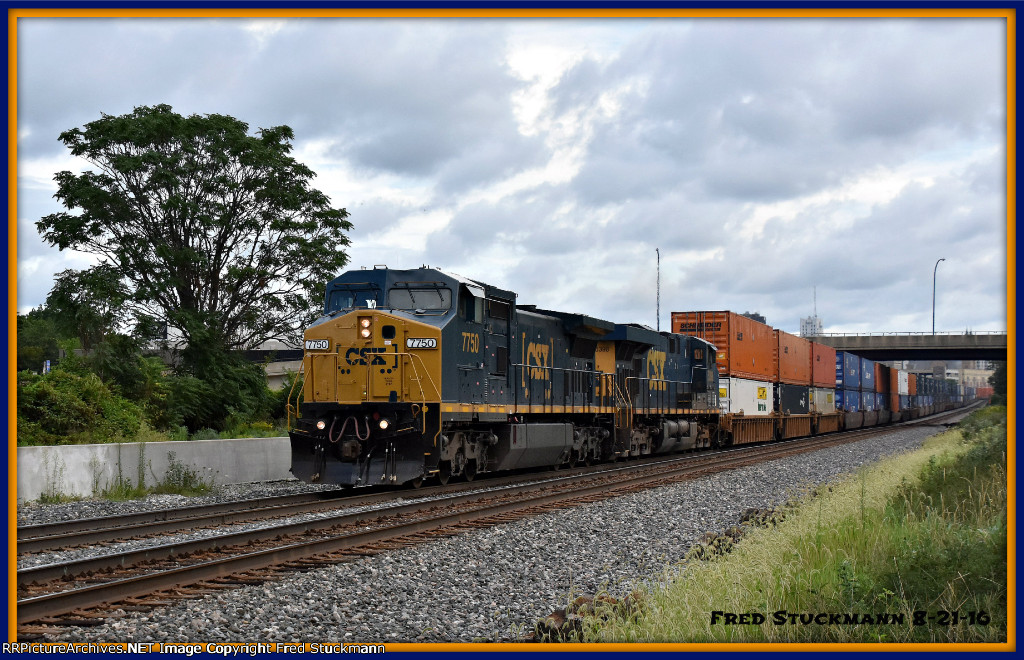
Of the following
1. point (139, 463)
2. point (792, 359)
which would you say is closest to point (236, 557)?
point (139, 463)

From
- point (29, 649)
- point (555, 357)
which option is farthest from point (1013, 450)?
point (555, 357)

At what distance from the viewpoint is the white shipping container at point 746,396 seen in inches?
1224

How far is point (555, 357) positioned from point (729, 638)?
14.3 m

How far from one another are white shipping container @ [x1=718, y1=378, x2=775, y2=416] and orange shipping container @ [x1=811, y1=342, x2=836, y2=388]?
280 inches

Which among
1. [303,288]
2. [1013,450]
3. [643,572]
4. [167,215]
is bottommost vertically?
[643,572]

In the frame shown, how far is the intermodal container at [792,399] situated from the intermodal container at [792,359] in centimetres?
23

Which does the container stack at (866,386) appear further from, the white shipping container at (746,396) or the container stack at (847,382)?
the white shipping container at (746,396)

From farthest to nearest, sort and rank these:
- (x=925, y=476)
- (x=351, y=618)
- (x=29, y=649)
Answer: (x=925, y=476), (x=351, y=618), (x=29, y=649)

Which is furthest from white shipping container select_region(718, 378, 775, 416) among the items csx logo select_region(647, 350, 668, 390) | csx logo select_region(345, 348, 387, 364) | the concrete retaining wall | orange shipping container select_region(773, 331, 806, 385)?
csx logo select_region(345, 348, 387, 364)

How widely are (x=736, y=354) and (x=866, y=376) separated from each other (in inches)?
964

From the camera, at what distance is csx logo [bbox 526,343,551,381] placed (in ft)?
61.7

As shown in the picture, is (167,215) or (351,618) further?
(167,215)

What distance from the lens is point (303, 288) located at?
2809cm

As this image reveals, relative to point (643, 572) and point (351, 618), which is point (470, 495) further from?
point (351, 618)
